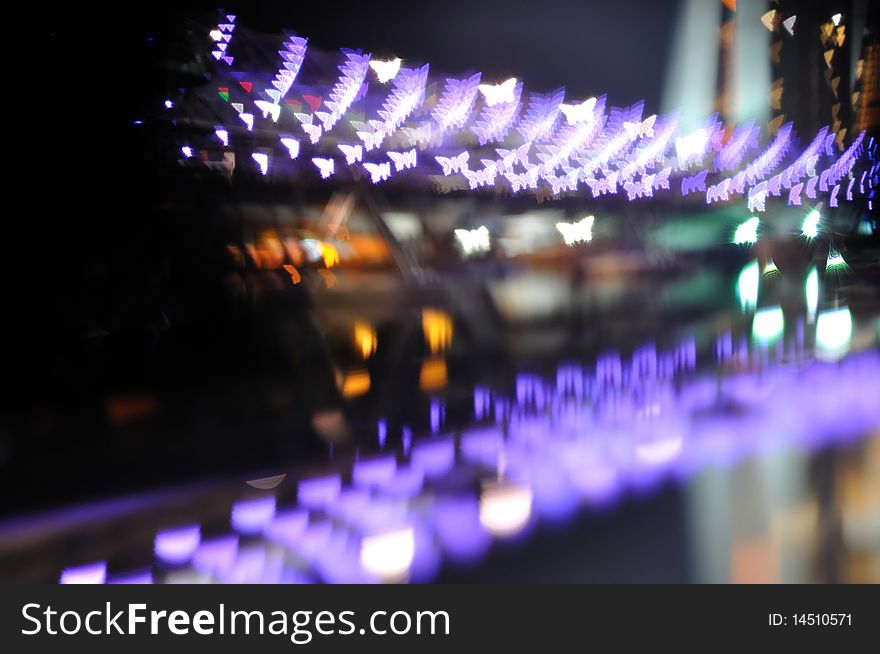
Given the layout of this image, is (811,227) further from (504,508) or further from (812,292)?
(504,508)

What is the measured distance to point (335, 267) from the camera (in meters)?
9.93

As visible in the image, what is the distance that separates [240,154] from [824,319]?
20.7ft

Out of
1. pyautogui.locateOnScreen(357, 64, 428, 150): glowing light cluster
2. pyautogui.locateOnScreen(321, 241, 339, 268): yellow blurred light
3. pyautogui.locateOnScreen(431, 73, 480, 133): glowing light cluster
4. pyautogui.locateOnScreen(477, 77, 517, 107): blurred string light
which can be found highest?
pyautogui.locateOnScreen(477, 77, 517, 107): blurred string light

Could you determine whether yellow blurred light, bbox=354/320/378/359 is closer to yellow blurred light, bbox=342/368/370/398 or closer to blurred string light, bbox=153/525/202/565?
yellow blurred light, bbox=342/368/370/398

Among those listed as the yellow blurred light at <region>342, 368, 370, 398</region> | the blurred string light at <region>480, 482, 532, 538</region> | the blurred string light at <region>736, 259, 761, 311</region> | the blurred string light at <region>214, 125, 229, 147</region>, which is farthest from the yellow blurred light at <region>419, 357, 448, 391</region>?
the blurred string light at <region>736, 259, 761, 311</region>

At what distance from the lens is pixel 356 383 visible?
4.05 meters

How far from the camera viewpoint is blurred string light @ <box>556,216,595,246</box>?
1354 cm

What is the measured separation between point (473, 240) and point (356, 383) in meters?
8.27

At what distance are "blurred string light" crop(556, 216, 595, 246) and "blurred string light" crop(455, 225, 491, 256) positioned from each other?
6.00ft

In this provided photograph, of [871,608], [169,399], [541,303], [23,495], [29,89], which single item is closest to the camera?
[871,608]

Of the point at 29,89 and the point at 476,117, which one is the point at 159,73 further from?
the point at 476,117

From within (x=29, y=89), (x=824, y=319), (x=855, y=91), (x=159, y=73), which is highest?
(x=855, y=91)

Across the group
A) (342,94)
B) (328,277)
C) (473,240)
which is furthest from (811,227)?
(328,277)

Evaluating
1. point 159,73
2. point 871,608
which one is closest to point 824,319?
point 871,608
